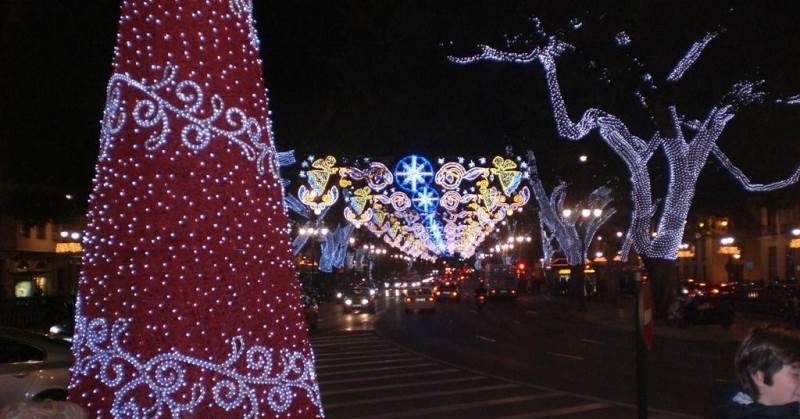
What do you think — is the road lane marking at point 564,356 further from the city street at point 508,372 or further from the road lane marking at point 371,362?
the road lane marking at point 371,362

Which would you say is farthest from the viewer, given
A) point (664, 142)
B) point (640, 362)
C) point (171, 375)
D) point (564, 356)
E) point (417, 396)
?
point (664, 142)

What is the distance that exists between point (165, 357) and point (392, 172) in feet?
93.2

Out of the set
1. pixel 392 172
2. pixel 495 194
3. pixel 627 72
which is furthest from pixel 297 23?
pixel 495 194

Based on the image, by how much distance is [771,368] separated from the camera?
3.35 metres

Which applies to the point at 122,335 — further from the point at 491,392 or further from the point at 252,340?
the point at 491,392

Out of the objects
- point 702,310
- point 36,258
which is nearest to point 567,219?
point 702,310

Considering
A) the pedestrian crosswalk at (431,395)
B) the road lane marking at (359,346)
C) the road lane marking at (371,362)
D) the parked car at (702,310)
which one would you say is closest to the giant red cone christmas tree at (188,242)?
the pedestrian crosswalk at (431,395)

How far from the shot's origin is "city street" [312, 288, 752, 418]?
13367mm

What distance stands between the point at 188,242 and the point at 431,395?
32.4 ft

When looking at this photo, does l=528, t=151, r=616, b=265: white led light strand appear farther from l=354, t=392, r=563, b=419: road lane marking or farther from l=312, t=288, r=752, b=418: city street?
l=354, t=392, r=563, b=419: road lane marking

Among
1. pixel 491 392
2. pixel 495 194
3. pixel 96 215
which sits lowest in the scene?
pixel 491 392

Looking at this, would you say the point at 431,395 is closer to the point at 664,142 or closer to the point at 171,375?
the point at 171,375

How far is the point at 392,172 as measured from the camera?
33625mm

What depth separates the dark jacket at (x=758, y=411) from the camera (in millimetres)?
3207
